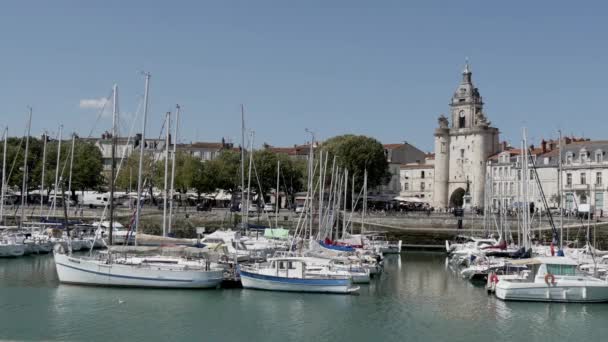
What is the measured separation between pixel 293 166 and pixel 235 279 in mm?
61204

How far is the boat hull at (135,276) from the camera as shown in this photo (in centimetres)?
3594

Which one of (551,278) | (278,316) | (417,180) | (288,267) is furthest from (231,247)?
(417,180)

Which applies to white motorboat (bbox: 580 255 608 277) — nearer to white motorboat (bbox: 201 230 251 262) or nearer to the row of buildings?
white motorboat (bbox: 201 230 251 262)

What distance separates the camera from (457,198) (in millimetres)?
96812

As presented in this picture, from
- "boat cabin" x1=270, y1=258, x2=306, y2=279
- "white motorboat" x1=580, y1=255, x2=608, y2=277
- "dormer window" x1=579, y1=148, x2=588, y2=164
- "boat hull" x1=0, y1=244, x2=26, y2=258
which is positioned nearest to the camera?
"boat cabin" x1=270, y1=258, x2=306, y2=279

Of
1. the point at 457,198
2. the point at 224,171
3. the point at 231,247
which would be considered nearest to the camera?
the point at 231,247

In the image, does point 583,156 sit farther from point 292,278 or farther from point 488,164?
point 292,278

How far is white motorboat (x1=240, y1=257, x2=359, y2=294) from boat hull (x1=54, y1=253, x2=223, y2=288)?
6.69 feet

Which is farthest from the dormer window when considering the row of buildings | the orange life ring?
the orange life ring

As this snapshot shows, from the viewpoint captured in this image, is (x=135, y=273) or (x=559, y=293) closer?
(x=559, y=293)

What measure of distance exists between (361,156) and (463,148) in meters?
13.1

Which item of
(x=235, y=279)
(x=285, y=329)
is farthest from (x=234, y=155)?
(x=285, y=329)

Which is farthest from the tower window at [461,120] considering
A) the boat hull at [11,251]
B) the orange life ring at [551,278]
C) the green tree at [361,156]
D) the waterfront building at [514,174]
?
the orange life ring at [551,278]

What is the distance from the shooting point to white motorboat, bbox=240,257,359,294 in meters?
35.8
